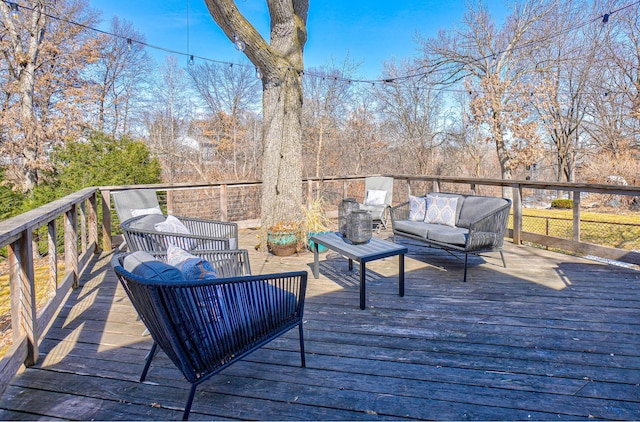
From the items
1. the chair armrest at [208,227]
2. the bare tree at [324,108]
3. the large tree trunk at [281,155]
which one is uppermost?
the bare tree at [324,108]

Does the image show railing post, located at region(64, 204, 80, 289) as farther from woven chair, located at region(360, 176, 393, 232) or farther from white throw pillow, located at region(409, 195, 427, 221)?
woven chair, located at region(360, 176, 393, 232)

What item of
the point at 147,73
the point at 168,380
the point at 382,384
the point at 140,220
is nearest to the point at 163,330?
the point at 168,380

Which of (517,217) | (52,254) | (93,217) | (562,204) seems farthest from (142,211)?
(562,204)

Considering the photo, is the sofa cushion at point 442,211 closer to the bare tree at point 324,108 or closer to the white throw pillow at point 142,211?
the white throw pillow at point 142,211

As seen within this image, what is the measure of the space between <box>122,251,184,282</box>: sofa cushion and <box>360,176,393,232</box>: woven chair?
4.64 m

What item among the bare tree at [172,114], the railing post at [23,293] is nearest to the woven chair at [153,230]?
the railing post at [23,293]

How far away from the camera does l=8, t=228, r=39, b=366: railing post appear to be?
195 centimetres

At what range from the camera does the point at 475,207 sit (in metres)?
4.38

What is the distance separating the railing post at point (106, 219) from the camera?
4.73 m

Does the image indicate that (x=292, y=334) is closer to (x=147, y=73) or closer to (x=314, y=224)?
(x=314, y=224)

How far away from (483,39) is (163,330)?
15832 mm

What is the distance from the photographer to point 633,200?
9.08m

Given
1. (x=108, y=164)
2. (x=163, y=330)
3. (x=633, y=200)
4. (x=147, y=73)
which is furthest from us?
(x=147, y=73)

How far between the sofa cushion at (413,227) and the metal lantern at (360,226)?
1.15m
